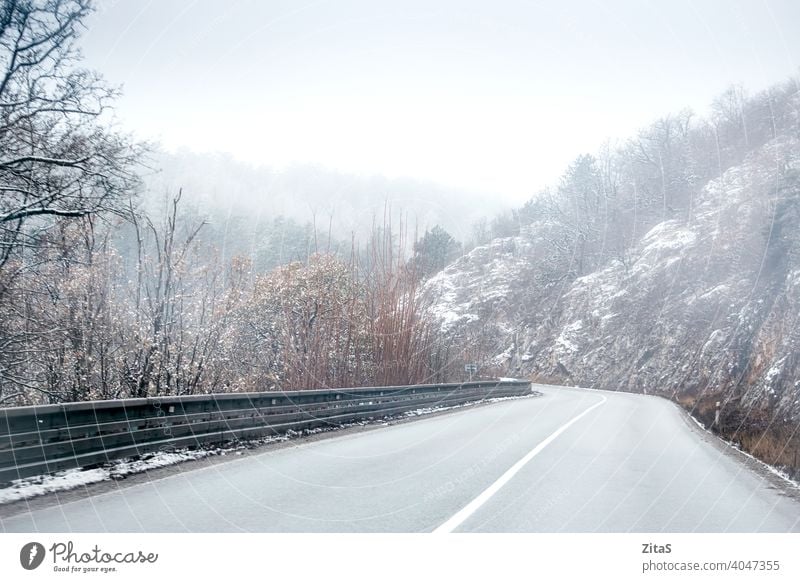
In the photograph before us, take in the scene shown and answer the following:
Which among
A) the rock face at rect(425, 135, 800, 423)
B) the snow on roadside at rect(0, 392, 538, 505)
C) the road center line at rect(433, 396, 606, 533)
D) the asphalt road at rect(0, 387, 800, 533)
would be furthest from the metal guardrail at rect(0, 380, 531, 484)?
the rock face at rect(425, 135, 800, 423)

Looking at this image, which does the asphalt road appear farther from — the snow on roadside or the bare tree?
the bare tree

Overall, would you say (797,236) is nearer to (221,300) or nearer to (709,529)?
(221,300)

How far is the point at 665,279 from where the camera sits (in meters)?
52.7

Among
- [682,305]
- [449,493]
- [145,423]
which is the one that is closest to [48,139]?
[145,423]

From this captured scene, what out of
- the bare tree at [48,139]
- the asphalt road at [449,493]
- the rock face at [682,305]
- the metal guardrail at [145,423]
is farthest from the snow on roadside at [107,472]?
the rock face at [682,305]

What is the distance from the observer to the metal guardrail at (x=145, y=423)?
6.23 meters

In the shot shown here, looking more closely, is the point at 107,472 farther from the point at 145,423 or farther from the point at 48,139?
the point at 48,139

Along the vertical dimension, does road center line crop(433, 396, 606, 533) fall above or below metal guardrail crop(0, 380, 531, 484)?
below

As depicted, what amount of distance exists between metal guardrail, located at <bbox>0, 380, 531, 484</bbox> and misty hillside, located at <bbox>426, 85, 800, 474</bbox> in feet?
30.8

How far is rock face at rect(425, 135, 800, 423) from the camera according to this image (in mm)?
26938

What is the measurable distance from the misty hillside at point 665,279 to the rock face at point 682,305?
0.14 metres

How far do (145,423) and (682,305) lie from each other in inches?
1871

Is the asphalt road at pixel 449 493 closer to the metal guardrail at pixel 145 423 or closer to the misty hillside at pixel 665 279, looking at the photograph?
the metal guardrail at pixel 145 423

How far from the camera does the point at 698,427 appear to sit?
18.9 metres
